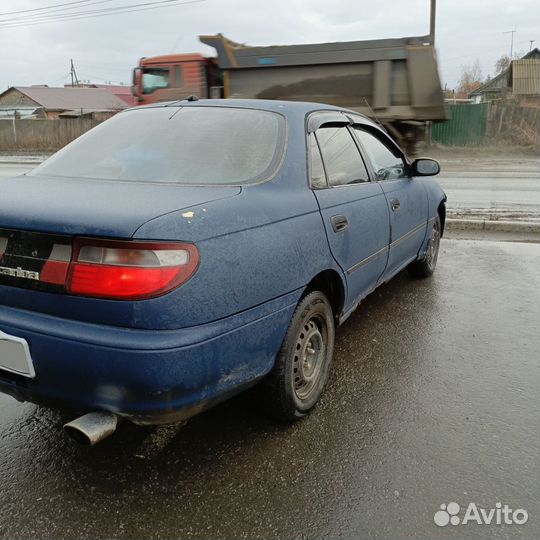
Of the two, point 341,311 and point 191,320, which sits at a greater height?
point 191,320

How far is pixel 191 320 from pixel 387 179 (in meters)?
2.49

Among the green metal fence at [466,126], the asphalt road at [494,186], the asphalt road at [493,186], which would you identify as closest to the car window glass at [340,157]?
the asphalt road at [493,186]

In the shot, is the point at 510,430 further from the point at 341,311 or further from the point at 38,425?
the point at 38,425

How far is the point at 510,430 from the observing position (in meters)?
2.73

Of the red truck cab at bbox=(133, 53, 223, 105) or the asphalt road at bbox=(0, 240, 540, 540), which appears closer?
the asphalt road at bbox=(0, 240, 540, 540)

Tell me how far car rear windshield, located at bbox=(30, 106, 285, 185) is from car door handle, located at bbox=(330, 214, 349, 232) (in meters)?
0.48

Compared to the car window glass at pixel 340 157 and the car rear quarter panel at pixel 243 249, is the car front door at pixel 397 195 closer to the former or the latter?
the car window glass at pixel 340 157

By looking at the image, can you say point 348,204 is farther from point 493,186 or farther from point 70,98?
point 70,98

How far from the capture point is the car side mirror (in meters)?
4.42

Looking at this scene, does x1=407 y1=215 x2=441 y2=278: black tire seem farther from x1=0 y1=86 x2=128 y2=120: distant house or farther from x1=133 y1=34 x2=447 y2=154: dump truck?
x1=0 y1=86 x2=128 y2=120: distant house

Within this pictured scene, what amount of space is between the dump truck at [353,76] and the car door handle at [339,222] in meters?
8.91

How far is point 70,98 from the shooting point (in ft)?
182

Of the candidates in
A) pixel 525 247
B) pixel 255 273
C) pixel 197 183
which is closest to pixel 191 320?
pixel 255 273

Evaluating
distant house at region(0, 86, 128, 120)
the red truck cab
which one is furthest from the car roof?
distant house at region(0, 86, 128, 120)
